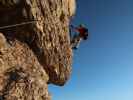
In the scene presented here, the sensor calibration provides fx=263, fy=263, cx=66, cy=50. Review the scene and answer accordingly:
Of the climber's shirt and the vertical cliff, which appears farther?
the climber's shirt

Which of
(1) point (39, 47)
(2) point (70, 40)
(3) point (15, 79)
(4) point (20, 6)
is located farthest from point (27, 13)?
(2) point (70, 40)

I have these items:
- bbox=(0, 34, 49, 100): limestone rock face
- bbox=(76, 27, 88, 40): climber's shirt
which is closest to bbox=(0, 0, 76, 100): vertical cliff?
bbox=(0, 34, 49, 100): limestone rock face

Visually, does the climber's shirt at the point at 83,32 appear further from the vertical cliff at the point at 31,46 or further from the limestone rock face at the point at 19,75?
the limestone rock face at the point at 19,75

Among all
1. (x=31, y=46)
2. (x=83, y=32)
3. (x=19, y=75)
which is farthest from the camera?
(x=83, y=32)

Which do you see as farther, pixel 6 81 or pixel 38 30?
pixel 38 30

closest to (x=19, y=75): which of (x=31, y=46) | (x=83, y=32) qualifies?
(x=31, y=46)

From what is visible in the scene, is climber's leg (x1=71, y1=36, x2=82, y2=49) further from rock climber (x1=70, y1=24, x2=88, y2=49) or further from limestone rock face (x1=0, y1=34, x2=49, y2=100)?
limestone rock face (x1=0, y1=34, x2=49, y2=100)

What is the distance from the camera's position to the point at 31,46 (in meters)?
22.3

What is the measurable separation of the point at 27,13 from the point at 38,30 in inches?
74.6

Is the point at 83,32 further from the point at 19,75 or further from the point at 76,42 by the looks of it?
the point at 19,75

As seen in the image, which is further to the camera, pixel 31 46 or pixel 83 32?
pixel 83 32

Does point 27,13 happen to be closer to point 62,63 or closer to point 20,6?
point 20,6

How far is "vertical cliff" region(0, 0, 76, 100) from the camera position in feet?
59.5

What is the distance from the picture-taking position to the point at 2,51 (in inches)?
749
